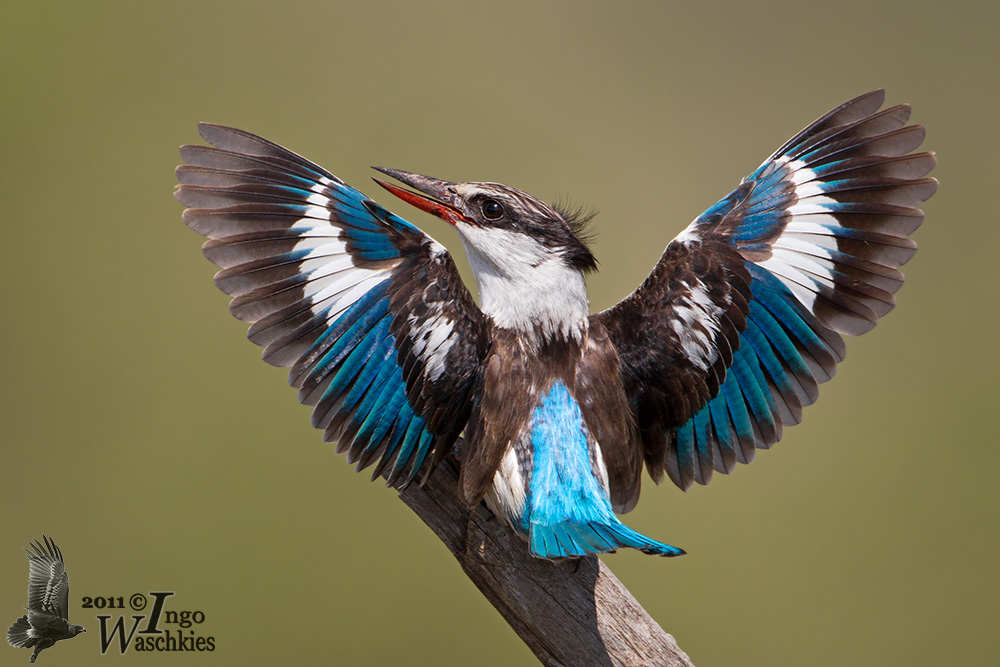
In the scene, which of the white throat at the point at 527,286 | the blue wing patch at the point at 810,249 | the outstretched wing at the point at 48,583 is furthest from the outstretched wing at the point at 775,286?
the outstretched wing at the point at 48,583

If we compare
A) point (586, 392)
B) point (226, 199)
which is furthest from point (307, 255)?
point (586, 392)

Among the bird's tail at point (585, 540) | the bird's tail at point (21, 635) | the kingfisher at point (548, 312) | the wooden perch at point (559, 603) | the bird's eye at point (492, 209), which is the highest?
the bird's eye at point (492, 209)

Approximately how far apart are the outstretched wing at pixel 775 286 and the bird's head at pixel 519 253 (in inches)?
5.8

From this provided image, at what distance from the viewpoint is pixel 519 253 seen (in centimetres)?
200

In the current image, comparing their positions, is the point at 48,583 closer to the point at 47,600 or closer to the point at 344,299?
the point at 47,600

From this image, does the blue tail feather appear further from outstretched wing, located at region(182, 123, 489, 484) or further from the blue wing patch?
the blue wing patch

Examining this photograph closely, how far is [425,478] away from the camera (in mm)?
1961

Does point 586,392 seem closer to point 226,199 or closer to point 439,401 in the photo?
point 439,401

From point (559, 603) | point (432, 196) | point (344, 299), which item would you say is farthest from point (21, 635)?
point (432, 196)

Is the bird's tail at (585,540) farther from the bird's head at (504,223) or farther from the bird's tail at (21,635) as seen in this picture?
the bird's tail at (21,635)

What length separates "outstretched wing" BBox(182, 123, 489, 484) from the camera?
1.89 m

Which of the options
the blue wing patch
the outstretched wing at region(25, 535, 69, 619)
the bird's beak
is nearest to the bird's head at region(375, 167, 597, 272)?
the bird's beak

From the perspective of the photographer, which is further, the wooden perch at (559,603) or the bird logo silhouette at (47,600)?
the bird logo silhouette at (47,600)

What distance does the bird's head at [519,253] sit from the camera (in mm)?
1987
